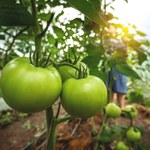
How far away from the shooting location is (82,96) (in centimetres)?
66

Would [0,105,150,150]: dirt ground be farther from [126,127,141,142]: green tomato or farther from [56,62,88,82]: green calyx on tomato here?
[56,62,88,82]: green calyx on tomato

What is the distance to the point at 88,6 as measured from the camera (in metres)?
0.60

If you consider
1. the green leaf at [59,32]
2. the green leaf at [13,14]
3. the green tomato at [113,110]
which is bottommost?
the green tomato at [113,110]

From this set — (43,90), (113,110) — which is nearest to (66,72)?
(43,90)

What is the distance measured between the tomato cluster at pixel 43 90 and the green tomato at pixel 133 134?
40.8 inches

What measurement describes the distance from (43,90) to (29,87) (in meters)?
0.03

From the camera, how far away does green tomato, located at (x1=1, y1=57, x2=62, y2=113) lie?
2.00 feet

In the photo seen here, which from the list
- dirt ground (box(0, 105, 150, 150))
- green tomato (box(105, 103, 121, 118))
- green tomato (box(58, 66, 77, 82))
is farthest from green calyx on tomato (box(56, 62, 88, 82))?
dirt ground (box(0, 105, 150, 150))

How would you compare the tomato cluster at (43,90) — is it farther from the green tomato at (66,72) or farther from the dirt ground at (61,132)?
the dirt ground at (61,132)

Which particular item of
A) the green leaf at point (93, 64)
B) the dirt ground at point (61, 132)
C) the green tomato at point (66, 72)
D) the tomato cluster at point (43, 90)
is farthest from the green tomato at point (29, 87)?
the dirt ground at point (61, 132)

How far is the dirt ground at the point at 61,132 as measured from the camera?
1.68 m

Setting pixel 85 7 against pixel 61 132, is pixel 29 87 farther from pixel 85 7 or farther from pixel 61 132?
pixel 61 132

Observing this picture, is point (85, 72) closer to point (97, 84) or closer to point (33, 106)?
point (97, 84)

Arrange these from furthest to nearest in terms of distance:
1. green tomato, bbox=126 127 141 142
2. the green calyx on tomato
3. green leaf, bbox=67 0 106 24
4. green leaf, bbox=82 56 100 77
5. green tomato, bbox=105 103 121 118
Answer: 1. green tomato, bbox=126 127 141 142
2. green tomato, bbox=105 103 121 118
3. green leaf, bbox=82 56 100 77
4. the green calyx on tomato
5. green leaf, bbox=67 0 106 24
